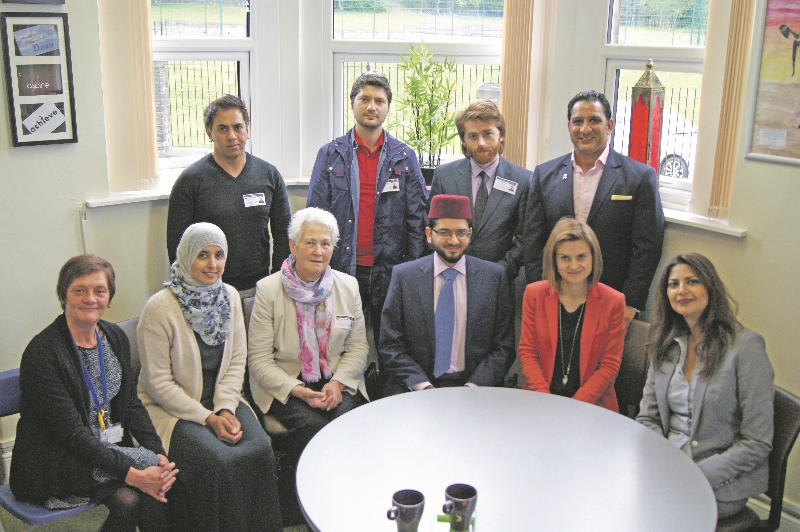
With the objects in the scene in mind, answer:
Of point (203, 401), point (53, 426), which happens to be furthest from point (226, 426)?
point (53, 426)

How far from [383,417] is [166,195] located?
2032 mm

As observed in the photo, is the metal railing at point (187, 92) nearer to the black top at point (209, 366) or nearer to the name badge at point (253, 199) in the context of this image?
the name badge at point (253, 199)

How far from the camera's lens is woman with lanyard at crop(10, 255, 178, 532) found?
271 centimetres

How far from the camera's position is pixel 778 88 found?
326cm

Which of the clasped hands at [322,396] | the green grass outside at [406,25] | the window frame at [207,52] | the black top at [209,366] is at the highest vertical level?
the green grass outside at [406,25]

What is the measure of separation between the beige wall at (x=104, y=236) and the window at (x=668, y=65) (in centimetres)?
50

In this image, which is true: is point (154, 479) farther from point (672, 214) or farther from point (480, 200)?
point (672, 214)

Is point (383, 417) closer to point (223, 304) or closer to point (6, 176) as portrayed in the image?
point (223, 304)

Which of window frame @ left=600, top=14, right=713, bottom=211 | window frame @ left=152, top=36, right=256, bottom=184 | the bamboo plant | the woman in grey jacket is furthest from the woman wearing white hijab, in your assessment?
window frame @ left=600, top=14, right=713, bottom=211

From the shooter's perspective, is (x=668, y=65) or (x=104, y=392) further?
(x=668, y=65)

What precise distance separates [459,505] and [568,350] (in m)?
1.46

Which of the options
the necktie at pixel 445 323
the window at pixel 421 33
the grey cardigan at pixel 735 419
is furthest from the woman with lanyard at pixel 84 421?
the window at pixel 421 33

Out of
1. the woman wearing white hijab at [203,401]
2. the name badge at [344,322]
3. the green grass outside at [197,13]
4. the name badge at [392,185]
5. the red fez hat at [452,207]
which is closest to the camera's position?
the woman wearing white hijab at [203,401]

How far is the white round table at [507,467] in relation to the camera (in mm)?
2080
